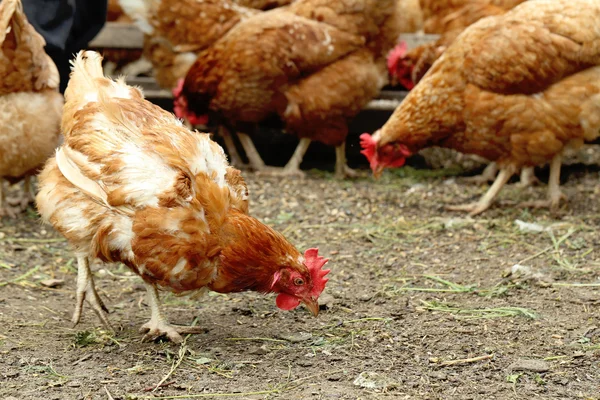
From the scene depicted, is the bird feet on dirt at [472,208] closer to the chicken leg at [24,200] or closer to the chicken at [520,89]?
the chicken at [520,89]

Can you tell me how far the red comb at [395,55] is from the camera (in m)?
5.83

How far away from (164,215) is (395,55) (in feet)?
12.3

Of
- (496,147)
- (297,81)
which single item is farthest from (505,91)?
(297,81)

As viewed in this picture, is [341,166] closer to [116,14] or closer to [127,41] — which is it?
[127,41]

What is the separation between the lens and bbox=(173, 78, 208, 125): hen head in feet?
19.2

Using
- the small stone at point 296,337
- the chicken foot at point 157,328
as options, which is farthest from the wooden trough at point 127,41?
the small stone at point 296,337

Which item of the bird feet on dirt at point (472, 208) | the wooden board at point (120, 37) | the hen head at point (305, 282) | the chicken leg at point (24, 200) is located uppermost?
the hen head at point (305, 282)

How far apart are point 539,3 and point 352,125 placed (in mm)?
2126

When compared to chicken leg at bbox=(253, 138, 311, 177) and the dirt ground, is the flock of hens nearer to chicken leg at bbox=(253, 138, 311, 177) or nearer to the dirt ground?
chicken leg at bbox=(253, 138, 311, 177)

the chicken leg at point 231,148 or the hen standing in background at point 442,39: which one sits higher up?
the hen standing in background at point 442,39

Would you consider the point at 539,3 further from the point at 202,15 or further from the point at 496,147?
the point at 202,15

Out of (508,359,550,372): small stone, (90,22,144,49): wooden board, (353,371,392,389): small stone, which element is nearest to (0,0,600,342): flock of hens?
(353,371,392,389): small stone

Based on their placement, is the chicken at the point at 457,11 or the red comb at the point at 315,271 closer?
the red comb at the point at 315,271

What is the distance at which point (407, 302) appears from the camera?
3234 mm
